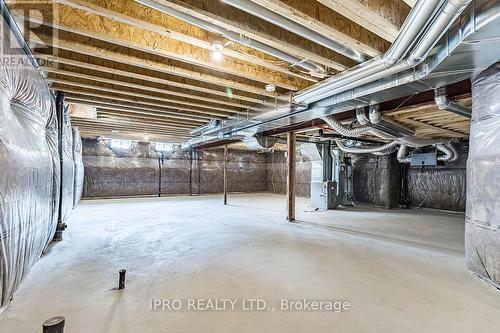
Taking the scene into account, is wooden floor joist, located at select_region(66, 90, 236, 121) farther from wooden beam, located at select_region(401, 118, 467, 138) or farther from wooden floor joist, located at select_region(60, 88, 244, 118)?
wooden beam, located at select_region(401, 118, 467, 138)

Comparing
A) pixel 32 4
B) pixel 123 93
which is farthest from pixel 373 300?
pixel 123 93

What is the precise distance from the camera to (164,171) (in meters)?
9.66

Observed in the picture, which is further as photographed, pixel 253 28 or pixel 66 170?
pixel 66 170

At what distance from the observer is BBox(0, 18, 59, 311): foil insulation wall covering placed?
1532 mm

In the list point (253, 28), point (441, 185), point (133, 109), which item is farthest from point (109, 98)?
point (441, 185)

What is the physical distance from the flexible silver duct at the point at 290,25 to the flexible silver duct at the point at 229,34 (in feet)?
1.19

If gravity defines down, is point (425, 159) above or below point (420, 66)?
below

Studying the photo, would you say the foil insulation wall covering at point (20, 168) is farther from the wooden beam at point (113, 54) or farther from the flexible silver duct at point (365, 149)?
the flexible silver duct at point (365, 149)

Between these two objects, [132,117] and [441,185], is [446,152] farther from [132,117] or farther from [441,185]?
[132,117]

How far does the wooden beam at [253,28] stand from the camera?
1623 mm

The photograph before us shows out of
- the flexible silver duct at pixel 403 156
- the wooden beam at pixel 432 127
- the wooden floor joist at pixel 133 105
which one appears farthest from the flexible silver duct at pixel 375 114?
the flexible silver duct at pixel 403 156

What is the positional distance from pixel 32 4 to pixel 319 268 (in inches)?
123

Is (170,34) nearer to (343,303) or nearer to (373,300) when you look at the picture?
(343,303)
